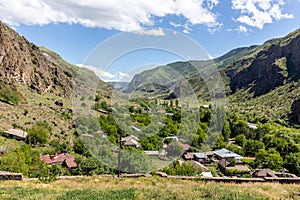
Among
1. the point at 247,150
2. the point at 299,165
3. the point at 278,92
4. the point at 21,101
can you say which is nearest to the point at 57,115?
the point at 21,101

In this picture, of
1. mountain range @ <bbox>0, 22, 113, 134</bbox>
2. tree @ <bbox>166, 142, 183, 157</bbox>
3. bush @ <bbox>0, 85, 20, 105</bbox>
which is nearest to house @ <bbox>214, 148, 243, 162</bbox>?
mountain range @ <bbox>0, 22, 113, 134</bbox>

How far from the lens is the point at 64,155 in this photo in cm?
3784

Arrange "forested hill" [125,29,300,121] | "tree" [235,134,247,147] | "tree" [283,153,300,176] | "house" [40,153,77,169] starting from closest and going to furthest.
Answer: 1. "house" [40,153,77,169]
2. "tree" [283,153,300,176]
3. "tree" [235,134,247,147]
4. "forested hill" [125,29,300,121]

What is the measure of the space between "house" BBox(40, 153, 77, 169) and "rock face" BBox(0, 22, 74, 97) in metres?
38.9

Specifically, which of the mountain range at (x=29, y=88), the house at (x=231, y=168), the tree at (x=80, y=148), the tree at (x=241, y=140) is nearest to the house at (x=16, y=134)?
the mountain range at (x=29, y=88)

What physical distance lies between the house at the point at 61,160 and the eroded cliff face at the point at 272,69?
123 metres

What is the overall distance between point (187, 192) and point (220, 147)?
47638mm

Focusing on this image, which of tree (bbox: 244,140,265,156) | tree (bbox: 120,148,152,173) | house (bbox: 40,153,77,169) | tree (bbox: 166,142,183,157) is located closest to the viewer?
tree (bbox: 166,142,183,157)

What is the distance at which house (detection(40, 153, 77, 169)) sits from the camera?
3445 centimetres

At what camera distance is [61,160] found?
36.3m

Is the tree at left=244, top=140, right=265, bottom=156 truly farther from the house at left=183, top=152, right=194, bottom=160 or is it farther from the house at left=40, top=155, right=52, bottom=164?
the house at left=40, top=155, right=52, bottom=164

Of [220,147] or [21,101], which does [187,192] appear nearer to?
[220,147]

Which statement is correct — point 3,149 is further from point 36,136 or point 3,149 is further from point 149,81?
point 149,81

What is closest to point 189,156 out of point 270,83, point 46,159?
point 46,159
